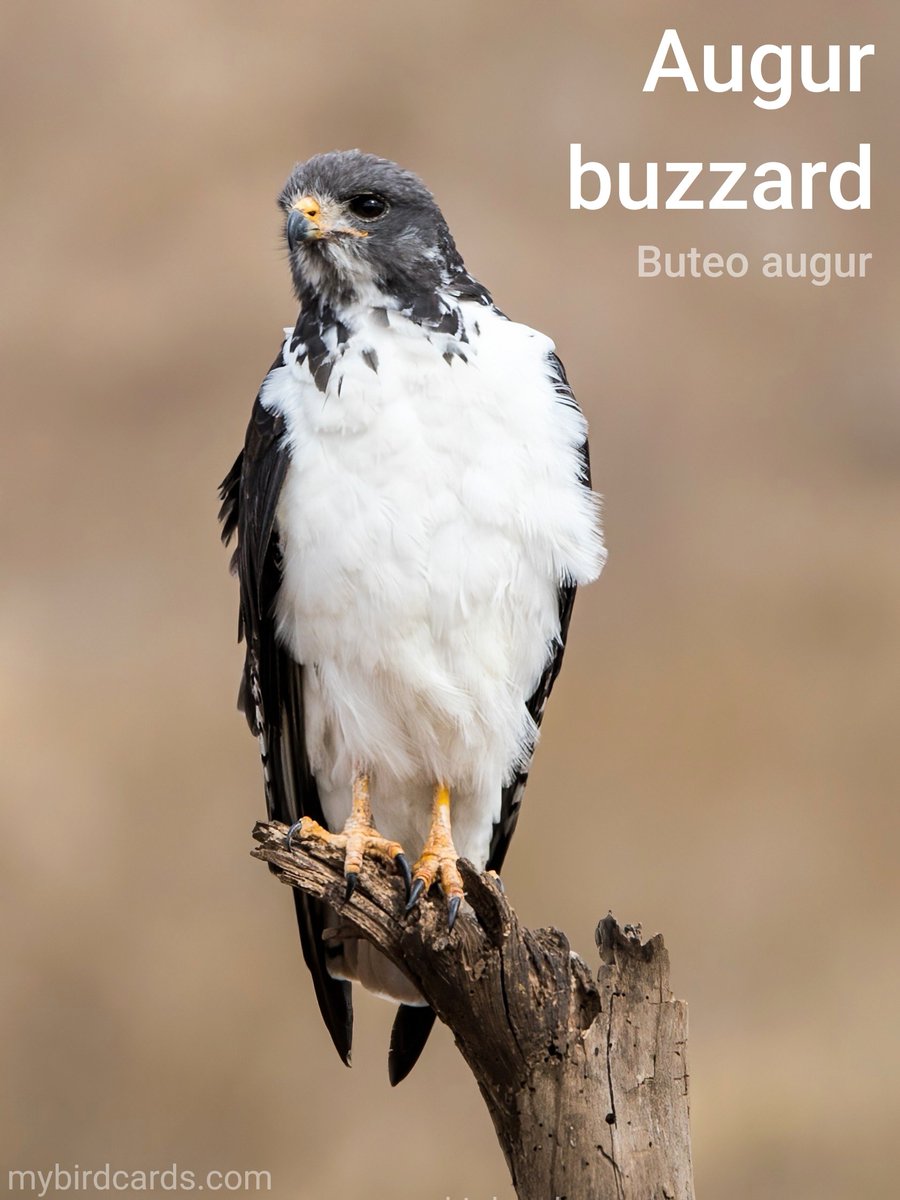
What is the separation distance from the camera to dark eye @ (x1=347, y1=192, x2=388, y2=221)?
9.45 ft

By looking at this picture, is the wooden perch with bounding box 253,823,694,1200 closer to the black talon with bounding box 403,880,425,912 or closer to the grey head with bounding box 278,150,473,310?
the black talon with bounding box 403,880,425,912

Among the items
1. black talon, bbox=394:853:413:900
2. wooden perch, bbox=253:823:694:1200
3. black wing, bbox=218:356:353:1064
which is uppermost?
black wing, bbox=218:356:353:1064

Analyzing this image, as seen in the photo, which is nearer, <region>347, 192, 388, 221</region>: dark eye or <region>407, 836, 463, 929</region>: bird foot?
<region>407, 836, 463, 929</region>: bird foot

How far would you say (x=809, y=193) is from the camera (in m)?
5.20

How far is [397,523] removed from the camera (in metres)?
2.75

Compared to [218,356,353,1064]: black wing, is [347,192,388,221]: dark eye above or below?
above

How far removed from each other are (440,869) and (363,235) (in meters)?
1.22

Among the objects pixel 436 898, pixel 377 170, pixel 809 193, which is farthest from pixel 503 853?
pixel 809 193

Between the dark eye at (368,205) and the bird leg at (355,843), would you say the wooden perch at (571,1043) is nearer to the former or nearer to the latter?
the bird leg at (355,843)

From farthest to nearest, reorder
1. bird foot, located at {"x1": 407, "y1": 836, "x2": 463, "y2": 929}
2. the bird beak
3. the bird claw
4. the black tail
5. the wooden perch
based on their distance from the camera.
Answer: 1. the black tail
2. the bird beak
3. the bird claw
4. bird foot, located at {"x1": 407, "y1": 836, "x2": 463, "y2": 929}
5. the wooden perch

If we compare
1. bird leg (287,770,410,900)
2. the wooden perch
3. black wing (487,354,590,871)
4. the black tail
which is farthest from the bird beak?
the black tail

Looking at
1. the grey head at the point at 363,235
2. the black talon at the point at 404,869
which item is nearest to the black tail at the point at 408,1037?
the black talon at the point at 404,869

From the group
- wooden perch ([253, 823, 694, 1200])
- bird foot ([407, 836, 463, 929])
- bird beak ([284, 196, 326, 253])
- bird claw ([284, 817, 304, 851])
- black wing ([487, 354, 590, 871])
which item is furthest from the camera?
black wing ([487, 354, 590, 871])

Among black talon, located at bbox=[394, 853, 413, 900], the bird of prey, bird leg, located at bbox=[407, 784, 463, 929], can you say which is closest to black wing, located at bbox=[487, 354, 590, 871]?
the bird of prey
